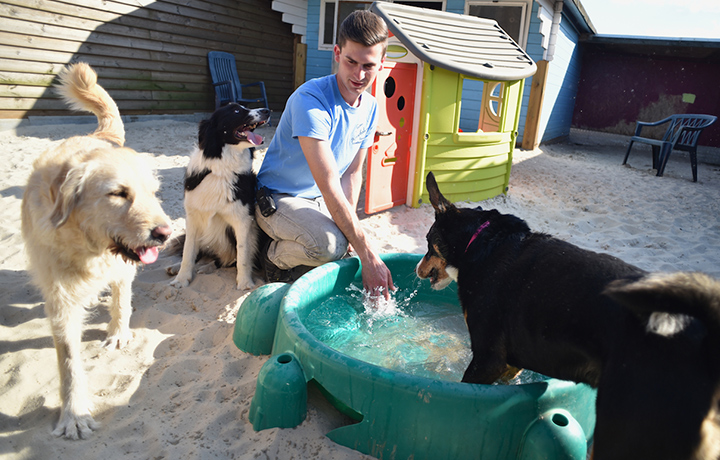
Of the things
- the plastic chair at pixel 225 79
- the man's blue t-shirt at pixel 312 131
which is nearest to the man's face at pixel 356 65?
the man's blue t-shirt at pixel 312 131

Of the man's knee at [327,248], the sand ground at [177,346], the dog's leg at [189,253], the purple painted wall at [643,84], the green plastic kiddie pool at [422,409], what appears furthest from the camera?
the purple painted wall at [643,84]

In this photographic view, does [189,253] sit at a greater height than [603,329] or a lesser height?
lesser

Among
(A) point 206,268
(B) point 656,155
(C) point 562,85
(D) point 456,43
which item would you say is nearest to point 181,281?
(A) point 206,268

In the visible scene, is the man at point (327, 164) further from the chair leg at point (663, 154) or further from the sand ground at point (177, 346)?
the chair leg at point (663, 154)

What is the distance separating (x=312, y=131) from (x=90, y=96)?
1.64 metres

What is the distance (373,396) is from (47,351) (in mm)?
2106

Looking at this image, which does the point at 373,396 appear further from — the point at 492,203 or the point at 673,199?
the point at 673,199

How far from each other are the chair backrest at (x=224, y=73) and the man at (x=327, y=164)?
804cm

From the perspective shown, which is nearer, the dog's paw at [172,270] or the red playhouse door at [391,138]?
the dog's paw at [172,270]

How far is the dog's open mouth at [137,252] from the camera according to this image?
235cm

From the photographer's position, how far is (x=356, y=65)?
3.13 metres

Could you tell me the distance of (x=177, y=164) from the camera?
6.89m

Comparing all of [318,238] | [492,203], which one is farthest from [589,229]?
[318,238]

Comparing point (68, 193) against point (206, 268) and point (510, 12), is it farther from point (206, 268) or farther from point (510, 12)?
point (510, 12)
